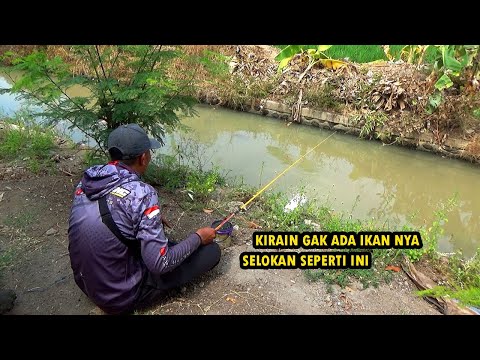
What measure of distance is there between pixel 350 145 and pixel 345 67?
1.95 meters

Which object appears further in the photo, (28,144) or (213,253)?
(28,144)

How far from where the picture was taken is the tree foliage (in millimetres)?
3707

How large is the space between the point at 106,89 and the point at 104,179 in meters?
2.06

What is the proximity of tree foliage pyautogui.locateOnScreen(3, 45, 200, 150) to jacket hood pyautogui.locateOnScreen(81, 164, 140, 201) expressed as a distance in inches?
54.5

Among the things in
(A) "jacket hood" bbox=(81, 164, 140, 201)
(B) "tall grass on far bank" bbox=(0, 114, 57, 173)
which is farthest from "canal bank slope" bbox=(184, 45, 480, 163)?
(A) "jacket hood" bbox=(81, 164, 140, 201)

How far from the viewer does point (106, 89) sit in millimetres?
4016

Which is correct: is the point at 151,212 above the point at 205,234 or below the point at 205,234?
above

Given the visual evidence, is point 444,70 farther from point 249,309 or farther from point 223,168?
point 249,309

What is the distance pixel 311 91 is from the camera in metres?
8.38
